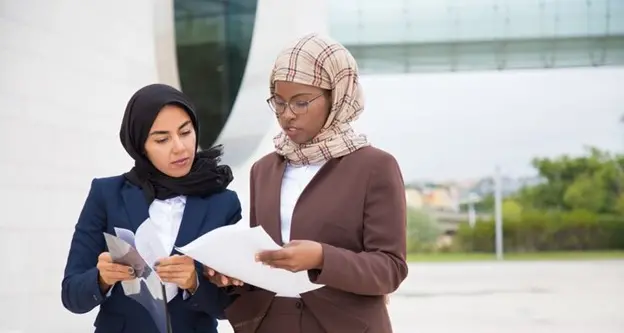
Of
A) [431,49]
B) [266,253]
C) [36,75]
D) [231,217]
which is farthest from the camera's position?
[431,49]

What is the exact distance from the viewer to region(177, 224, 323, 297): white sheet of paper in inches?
49.4

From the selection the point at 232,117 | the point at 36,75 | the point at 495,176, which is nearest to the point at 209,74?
the point at 232,117

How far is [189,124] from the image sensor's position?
1.51m

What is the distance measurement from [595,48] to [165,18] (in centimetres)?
842

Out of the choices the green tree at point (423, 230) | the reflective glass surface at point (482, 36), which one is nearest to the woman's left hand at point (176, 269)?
the reflective glass surface at point (482, 36)

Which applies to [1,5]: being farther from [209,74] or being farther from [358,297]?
[209,74]

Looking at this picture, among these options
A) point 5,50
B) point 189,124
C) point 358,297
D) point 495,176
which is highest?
point 5,50

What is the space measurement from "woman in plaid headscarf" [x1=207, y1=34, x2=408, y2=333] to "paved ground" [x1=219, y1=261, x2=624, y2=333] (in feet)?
9.94

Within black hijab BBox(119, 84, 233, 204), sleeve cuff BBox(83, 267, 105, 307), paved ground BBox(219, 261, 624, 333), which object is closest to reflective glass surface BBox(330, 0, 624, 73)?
paved ground BBox(219, 261, 624, 333)

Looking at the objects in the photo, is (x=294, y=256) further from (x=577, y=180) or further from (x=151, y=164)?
(x=577, y=180)

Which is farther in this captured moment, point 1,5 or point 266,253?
point 1,5

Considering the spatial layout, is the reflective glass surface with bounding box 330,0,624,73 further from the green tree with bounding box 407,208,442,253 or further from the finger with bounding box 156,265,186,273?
the finger with bounding box 156,265,186,273

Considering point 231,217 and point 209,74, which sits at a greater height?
point 209,74

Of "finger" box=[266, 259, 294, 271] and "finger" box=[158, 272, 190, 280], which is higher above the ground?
"finger" box=[266, 259, 294, 271]
